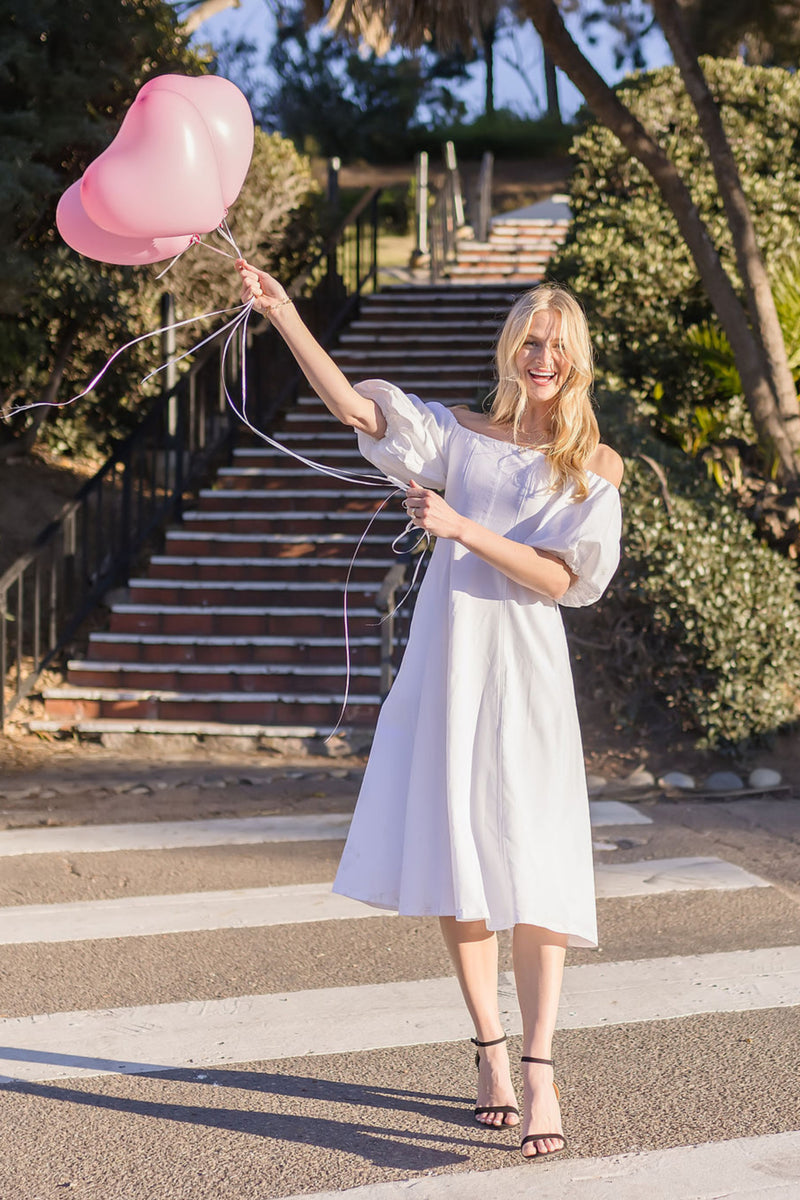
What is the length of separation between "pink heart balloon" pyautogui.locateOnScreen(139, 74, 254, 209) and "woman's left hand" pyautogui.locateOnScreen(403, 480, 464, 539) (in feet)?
3.76

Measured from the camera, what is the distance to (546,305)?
2996 millimetres

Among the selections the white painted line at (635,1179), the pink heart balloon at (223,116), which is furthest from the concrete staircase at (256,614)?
the white painted line at (635,1179)

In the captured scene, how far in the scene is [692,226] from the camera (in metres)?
8.73

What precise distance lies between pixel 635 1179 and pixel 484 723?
3.57 ft

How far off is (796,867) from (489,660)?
2967 millimetres

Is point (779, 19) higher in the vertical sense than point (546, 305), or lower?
higher

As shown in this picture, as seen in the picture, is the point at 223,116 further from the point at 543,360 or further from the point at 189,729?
the point at 189,729

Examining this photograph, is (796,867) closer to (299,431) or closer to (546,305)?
(546,305)

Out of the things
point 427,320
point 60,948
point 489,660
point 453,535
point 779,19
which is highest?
point 779,19

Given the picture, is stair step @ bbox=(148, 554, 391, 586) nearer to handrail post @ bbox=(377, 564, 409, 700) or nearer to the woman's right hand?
handrail post @ bbox=(377, 564, 409, 700)

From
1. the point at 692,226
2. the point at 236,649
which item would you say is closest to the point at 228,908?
the point at 236,649

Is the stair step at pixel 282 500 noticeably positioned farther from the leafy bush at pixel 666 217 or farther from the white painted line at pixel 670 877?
the white painted line at pixel 670 877

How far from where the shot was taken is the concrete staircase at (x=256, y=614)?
809cm

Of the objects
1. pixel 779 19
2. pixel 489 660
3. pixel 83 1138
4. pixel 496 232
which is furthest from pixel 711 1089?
pixel 779 19
